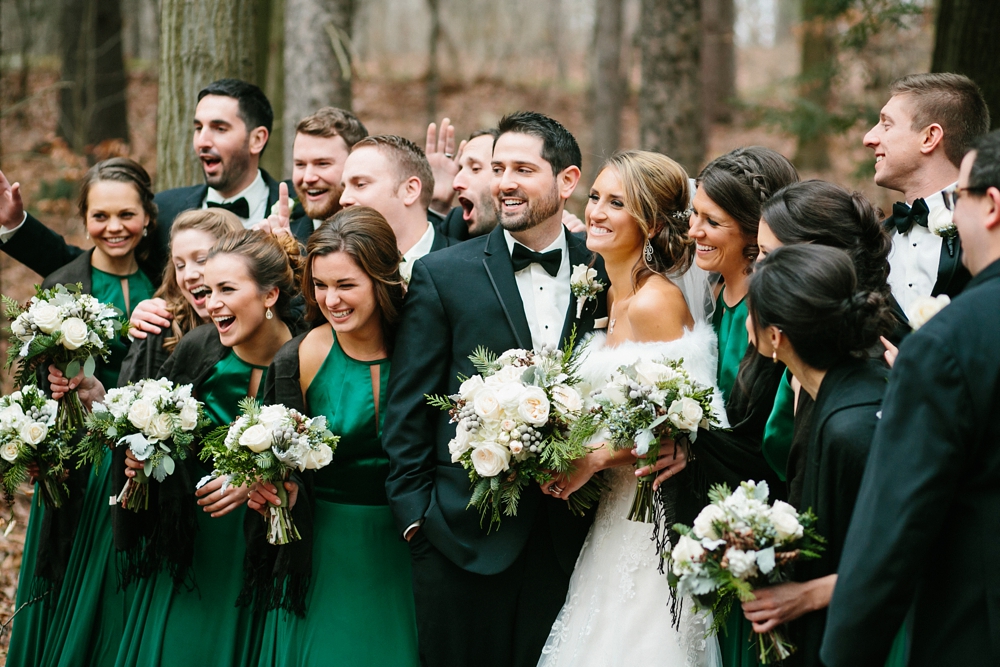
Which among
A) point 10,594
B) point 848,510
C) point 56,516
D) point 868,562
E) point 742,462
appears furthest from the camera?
point 10,594

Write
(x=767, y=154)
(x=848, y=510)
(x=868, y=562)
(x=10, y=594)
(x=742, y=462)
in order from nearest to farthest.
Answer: (x=868, y=562) → (x=848, y=510) → (x=742, y=462) → (x=767, y=154) → (x=10, y=594)

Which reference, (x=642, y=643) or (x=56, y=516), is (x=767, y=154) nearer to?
(x=642, y=643)

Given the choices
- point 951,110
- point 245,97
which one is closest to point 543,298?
point 951,110

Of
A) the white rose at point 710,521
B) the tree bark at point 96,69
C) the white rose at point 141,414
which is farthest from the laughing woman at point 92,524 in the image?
the tree bark at point 96,69

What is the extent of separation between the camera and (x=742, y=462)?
380cm

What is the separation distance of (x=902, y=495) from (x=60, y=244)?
17.8 feet

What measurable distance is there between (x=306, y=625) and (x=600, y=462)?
1.61 m

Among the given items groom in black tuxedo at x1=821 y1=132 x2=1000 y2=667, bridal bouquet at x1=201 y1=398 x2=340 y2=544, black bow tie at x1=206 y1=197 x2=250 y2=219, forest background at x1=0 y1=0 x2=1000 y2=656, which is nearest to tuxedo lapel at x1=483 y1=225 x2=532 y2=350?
bridal bouquet at x1=201 y1=398 x2=340 y2=544

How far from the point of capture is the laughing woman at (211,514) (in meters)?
4.52

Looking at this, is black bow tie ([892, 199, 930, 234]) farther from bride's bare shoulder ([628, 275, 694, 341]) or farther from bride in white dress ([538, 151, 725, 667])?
bride's bare shoulder ([628, 275, 694, 341])

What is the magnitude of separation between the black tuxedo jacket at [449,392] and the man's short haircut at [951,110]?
6.18 ft

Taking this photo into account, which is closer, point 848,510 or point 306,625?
point 848,510

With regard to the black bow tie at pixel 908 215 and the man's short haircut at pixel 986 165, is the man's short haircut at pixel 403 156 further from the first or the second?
the man's short haircut at pixel 986 165

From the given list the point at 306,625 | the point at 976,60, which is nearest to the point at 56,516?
the point at 306,625
